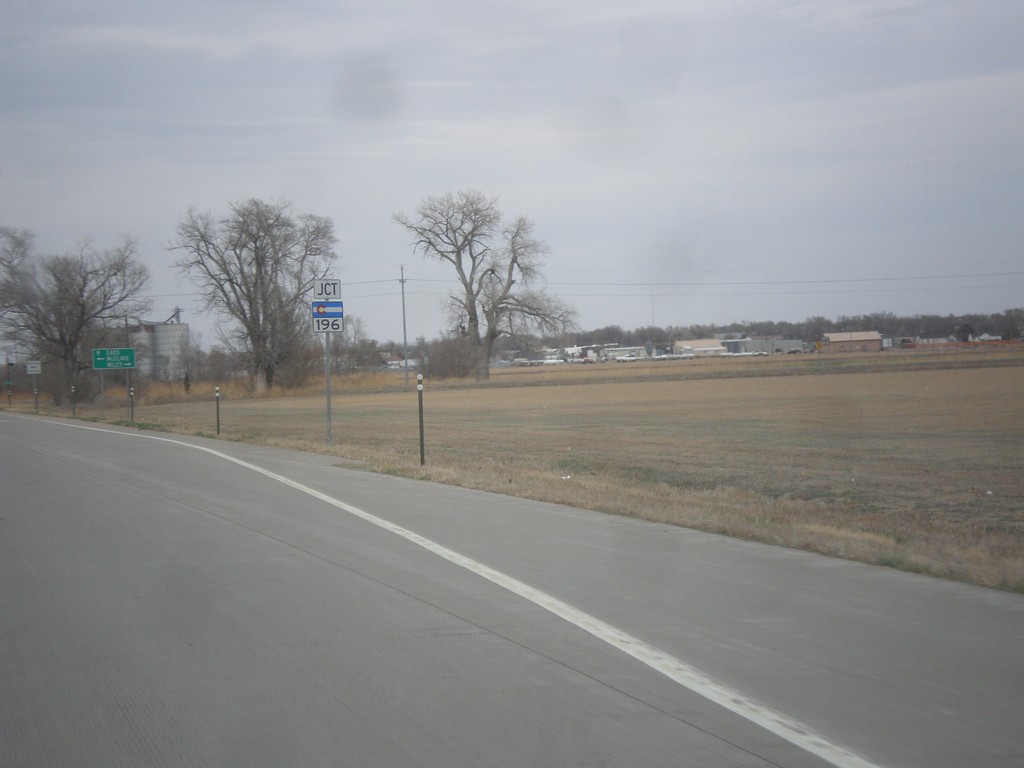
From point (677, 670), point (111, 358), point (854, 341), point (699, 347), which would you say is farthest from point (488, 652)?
point (699, 347)

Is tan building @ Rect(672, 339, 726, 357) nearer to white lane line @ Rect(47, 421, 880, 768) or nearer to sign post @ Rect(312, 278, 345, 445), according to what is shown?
sign post @ Rect(312, 278, 345, 445)

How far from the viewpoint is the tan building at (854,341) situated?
97500mm

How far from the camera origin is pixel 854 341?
100375 mm

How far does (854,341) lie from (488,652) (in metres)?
102

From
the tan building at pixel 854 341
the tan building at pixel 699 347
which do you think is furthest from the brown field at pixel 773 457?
the tan building at pixel 699 347

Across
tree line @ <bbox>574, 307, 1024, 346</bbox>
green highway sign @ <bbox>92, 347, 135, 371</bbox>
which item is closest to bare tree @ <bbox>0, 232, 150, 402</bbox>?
green highway sign @ <bbox>92, 347, 135, 371</bbox>

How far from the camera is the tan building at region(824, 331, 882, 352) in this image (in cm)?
9750

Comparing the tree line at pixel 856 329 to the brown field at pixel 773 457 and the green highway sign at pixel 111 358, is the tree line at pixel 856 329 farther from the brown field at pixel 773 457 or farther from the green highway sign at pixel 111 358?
the green highway sign at pixel 111 358

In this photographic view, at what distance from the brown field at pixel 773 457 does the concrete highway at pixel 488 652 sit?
1961mm

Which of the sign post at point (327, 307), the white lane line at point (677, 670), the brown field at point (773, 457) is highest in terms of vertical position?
the sign post at point (327, 307)

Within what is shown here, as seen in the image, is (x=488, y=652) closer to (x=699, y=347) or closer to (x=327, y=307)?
(x=327, y=307)

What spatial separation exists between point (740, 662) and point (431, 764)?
243 cm

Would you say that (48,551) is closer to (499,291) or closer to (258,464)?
(258,464)

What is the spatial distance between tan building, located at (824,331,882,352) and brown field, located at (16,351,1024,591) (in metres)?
45.3
